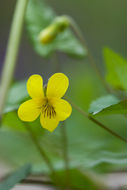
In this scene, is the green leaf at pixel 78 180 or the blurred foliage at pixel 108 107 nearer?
the blurred foliage at pixel 108 107

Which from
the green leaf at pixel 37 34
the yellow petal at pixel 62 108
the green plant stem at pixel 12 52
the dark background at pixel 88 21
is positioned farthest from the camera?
the dark background at pixel 88 21

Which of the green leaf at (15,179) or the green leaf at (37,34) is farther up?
the green leaf at (37,34)

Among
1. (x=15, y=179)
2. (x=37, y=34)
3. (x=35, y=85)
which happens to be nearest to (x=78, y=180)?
(x=15, y=179)

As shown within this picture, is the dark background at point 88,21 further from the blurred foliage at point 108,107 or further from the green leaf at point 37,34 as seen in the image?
the blurred foliage at point 108,107

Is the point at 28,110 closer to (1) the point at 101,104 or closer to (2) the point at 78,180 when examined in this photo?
(1) the point at 101,104

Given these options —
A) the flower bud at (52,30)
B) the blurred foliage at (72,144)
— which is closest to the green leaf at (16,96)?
the blurred foliage at (72,144)

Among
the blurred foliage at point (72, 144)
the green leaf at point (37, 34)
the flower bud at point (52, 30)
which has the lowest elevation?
the blurred foliage at point (72, 144)

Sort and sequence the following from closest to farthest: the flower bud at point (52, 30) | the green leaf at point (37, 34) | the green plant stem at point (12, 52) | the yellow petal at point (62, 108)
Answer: the yellow petal at point (62, 108), the green plant stem at point (12, 52), the flower bud at point (52, 30), the green leaf at point (37, 34)

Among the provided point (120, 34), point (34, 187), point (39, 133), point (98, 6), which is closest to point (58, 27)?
point (39, 133)
